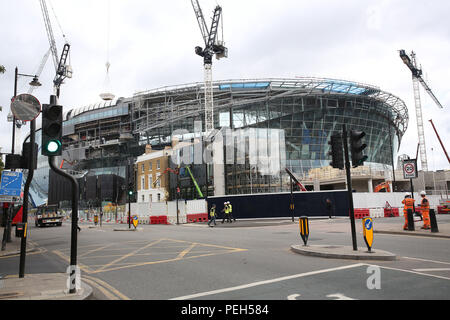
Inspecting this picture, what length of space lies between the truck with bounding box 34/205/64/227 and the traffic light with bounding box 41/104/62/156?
31.4 metres

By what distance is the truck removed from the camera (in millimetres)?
33344

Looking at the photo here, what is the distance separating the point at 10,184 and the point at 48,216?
2372cm

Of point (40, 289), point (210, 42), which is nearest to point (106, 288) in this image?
point (40, 289)

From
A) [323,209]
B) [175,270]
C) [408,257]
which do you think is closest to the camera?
[175,270]

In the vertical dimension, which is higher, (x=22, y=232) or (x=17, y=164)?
(x=17, y=164)

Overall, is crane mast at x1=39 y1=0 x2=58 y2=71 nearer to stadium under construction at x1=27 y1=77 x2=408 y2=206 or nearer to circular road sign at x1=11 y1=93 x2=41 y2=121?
stadium under construction at x1=27 y1=77 x2=408 y2=206

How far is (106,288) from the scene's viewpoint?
21.1ft

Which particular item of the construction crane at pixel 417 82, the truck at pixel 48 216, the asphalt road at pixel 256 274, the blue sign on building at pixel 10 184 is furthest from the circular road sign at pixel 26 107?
the construction crane at pixel 417 82

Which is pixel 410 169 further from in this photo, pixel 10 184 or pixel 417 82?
pixel 417 82

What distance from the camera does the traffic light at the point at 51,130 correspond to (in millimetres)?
6020
